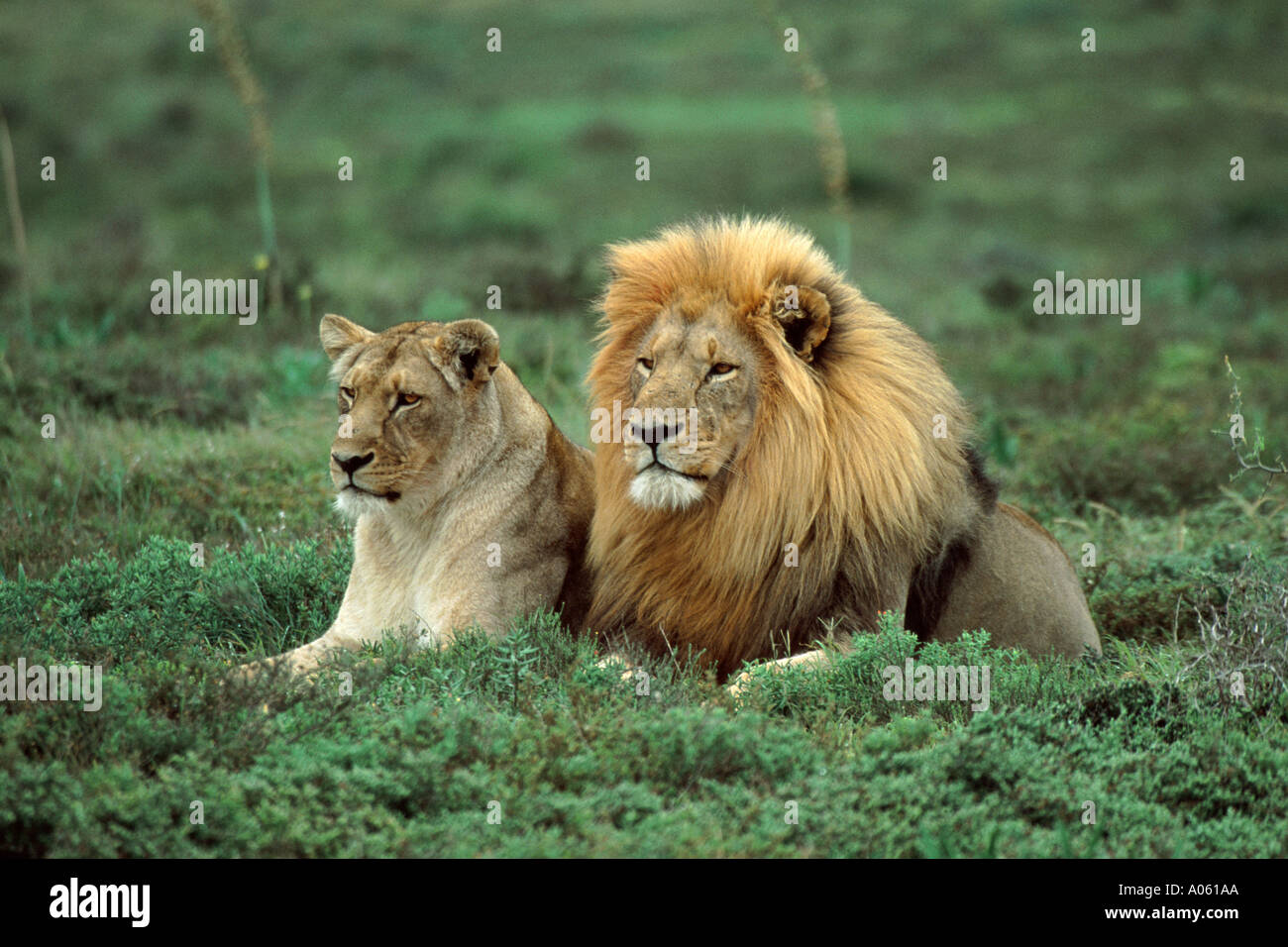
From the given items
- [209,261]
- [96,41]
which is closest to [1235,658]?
[209,261]

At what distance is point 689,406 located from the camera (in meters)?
6.00

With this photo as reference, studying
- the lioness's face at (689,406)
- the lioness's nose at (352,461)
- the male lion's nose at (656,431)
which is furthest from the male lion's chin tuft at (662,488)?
the lioness's nose at (352,461)

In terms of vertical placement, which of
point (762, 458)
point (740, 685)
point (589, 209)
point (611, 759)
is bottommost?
point (611, 759)

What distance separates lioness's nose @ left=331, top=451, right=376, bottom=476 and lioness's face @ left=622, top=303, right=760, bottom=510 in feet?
3.22

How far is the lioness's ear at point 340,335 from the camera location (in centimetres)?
659

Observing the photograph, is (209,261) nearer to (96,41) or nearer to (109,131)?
(109,131)

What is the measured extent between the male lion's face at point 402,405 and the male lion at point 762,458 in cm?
56

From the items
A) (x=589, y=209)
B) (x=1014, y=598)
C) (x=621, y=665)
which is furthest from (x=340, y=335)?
(x=589, y=209)

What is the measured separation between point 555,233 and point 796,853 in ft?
60.2

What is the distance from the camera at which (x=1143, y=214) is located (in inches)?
1080

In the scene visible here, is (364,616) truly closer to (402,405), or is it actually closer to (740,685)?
(402,405)

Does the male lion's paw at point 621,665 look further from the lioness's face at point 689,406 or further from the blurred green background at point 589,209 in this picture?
the blurred green background at point 589,209

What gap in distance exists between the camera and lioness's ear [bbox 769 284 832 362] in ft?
20.3

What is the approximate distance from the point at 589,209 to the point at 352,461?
20.5m
